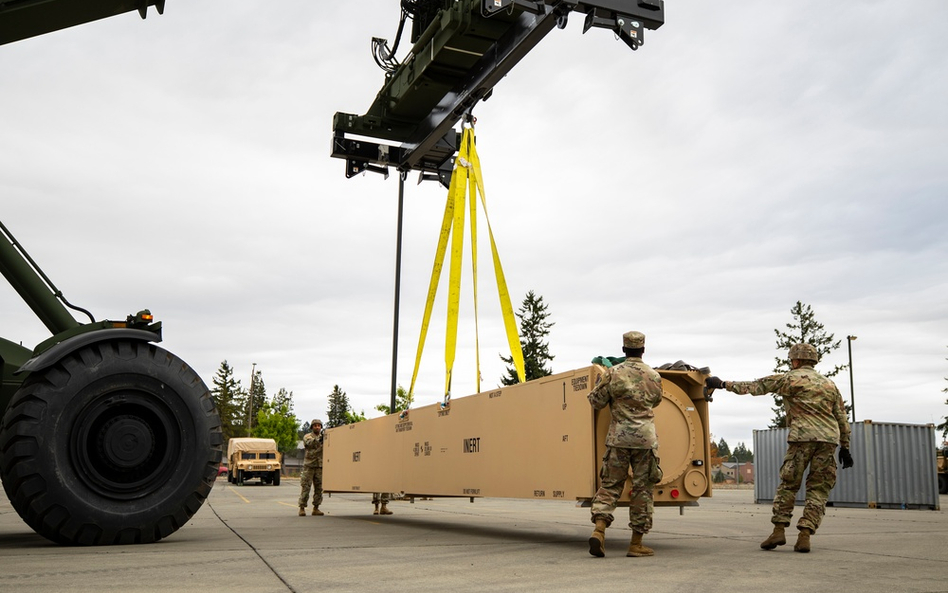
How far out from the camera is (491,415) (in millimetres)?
9539

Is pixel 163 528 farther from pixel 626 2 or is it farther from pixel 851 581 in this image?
pixel 626 2

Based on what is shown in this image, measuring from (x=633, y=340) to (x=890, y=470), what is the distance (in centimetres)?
1678

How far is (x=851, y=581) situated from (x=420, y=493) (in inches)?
261

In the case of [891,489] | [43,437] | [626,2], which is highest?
[626,2]

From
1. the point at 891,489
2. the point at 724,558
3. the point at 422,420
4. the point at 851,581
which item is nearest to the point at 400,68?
the point at 422,420

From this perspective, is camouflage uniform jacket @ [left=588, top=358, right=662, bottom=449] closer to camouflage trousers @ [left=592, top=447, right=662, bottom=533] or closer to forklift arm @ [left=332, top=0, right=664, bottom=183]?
camouflage trousers @ [left=592, top=447, right=662, bottom=533]

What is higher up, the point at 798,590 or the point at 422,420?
the point at 422,420

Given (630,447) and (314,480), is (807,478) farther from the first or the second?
(314,480)

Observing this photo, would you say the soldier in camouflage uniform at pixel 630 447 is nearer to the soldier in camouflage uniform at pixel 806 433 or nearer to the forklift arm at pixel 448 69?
the soldier in camouflage uniform at pixel 806 433

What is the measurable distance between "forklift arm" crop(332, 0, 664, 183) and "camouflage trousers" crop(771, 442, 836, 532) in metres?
4.35

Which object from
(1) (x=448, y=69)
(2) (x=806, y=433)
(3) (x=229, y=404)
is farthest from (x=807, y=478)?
(3) (x=229, y=404)

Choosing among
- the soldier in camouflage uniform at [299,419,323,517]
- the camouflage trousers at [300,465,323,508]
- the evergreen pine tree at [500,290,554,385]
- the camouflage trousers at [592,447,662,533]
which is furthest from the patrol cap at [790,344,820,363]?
the evergreen pine tree at [500,290,554,385]

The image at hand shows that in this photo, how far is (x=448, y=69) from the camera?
10.0m

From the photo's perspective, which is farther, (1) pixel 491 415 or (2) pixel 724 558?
(1) pixel 491 415
